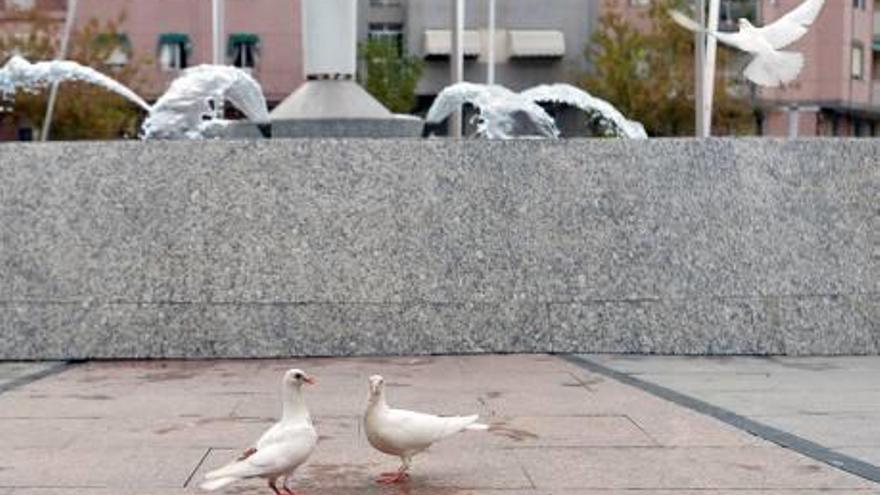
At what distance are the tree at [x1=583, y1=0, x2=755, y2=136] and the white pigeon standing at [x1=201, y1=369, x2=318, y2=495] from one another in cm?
3633

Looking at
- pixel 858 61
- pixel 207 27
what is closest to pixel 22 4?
pixel 207 27

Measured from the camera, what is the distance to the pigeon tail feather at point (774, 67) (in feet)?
45.6

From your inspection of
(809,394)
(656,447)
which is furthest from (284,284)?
(656,447)

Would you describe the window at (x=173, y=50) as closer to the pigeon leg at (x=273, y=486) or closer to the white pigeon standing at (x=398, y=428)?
the white pigeon standing at (x=398, y=428)

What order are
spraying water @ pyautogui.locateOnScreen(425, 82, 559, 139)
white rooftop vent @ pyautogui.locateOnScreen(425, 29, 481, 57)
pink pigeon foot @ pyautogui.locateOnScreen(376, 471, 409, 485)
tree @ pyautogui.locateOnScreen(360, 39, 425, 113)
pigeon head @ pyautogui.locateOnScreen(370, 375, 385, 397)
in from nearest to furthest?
pigeon head @ pyautogui.locateOnScreen(370, 375, 385, 397), pink pigeon foot @ pyautogui.locateOnScreen(376, 471, 409, 485), spraying water @ pyautogui.locateOnScreen(425, 82, 559, 139), tree @ pyautogui.locateOnScreen(360, 39, 425, 113), white rooftop vent @ pyautogui.locateOnScreen(425, 29, 481, 57)

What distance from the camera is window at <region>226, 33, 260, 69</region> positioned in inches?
1831

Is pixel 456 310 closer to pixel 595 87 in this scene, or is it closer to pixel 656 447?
pixel 656 447

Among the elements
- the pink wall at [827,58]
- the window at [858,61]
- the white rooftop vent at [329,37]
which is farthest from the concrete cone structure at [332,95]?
the window at [858,61]

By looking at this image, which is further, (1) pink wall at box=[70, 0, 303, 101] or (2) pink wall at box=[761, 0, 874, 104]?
(2) pink wall at box=[761, 0, 874, 104]

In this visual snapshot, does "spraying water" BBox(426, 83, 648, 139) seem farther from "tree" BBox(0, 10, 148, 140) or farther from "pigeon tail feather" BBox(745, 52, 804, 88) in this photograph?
"tree" BBox(0, 10, 148, 140)

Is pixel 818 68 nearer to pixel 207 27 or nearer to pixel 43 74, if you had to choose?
pixel 207 27

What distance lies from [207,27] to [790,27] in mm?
32997

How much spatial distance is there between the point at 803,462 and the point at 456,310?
5.11m

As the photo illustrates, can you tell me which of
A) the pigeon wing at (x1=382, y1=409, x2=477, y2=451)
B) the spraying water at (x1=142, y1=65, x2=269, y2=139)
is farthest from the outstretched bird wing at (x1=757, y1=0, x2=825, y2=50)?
the pigeon wing at (x1=382, y1=409, x2=477, y2=451)
